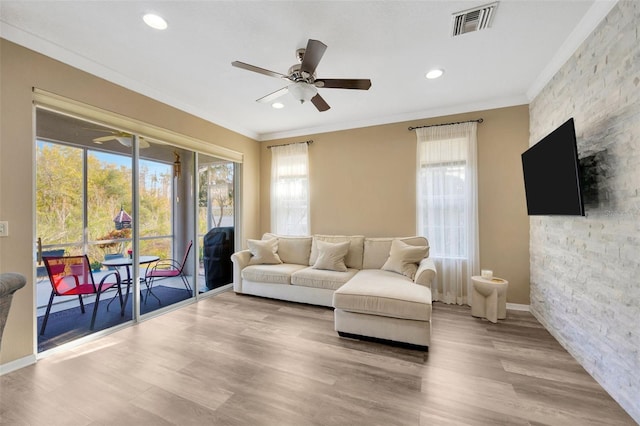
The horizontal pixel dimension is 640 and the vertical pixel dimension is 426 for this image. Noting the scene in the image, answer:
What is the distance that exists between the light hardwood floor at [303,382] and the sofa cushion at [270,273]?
3.10 feet

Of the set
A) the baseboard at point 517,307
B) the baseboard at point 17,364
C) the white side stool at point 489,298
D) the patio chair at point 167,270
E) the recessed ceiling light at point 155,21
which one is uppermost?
the recessed ceiling light at point 155,21

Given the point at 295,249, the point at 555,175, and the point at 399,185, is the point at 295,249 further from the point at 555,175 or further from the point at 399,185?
the point at 555,175

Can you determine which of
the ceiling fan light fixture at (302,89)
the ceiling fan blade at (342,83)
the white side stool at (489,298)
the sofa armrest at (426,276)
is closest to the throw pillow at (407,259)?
the sofa armrest at (426,276)

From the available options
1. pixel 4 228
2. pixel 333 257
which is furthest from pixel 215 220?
pixel 4 228

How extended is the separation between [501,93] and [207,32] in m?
3.47

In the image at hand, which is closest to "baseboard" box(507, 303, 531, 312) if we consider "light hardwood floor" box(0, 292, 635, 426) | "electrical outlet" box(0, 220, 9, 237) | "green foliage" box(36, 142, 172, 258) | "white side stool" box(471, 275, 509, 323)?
"white side stool" box(471, 275, 509, 323)

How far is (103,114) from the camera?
2.77 metres

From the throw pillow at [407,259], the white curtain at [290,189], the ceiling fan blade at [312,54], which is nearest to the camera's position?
the ceiling fan blade at [312,54]

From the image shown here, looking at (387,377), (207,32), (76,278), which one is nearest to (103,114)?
(207,32)

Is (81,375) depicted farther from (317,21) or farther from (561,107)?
A: (561,107)

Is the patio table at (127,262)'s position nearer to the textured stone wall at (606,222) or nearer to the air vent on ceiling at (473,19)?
the air vent on ceiling at (473,19)

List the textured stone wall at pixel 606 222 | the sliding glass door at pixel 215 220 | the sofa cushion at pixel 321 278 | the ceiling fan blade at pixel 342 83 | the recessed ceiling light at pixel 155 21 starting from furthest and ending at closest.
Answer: the sliding glass door at pixel 215 220 < the sofa cushion at pixel 321 278 < the ceiling fan blade at pixel 342 83 < the recessed ceiling light at pixel 155 21 < the textured stone wall at pixel 606 222

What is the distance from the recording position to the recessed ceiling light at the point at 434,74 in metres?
2.84

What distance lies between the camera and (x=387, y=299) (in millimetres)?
2592
